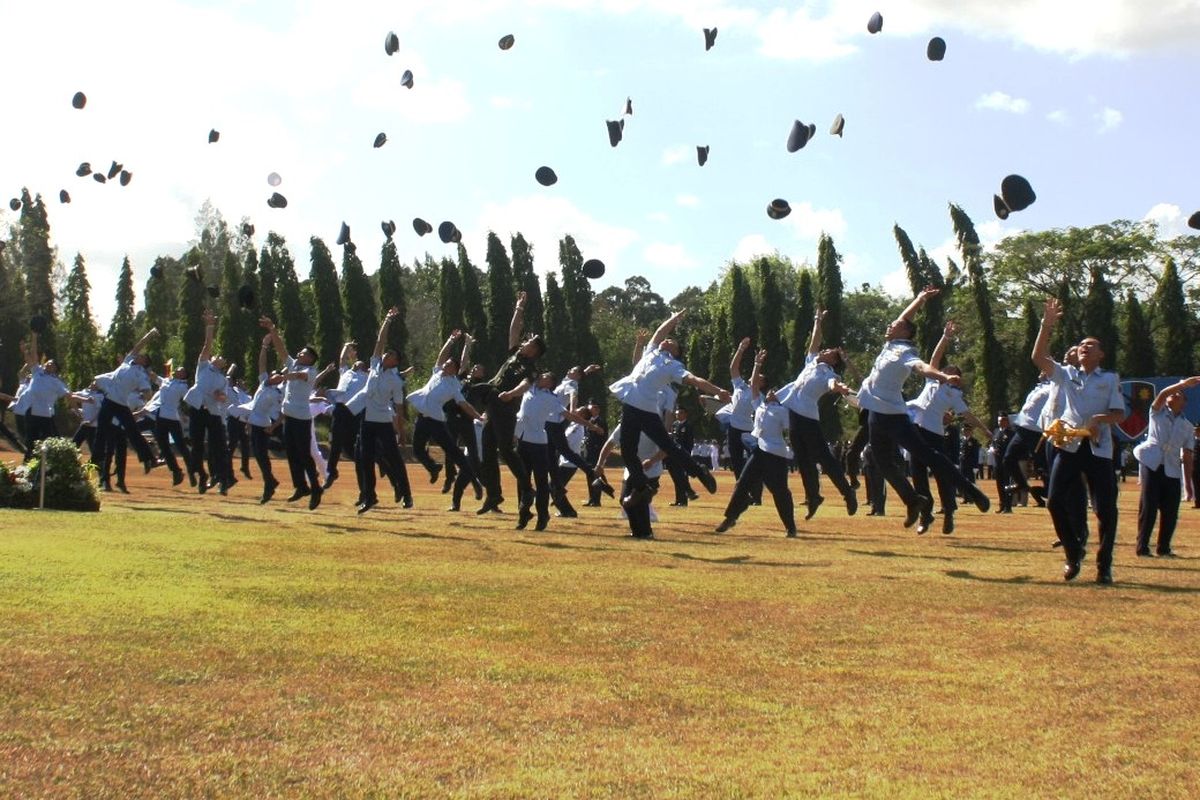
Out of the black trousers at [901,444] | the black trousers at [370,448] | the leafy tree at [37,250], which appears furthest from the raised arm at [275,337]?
the leafy tree at [37,250]

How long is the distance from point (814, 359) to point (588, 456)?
35964 mm

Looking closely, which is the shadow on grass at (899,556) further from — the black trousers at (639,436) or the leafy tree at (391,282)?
the leafy tree at (391,282)

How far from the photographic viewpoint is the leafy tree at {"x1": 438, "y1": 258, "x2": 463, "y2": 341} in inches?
3022

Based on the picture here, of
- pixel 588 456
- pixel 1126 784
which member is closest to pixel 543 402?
pixel 1126 784

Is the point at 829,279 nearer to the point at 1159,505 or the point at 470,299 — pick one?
the point at 470,299

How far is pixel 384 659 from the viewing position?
7344 mm

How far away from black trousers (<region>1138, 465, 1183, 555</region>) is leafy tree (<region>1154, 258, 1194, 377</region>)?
58.4 m

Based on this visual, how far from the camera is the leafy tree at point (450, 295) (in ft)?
252

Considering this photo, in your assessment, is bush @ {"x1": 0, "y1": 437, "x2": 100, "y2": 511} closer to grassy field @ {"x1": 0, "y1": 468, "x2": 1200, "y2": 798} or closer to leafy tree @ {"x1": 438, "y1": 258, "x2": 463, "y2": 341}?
grassy field @ {"x1": 0, "y1": 468, "x2": 1200, "y2": 798}

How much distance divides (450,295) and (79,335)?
22.8 meters

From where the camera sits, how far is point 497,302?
76312mm

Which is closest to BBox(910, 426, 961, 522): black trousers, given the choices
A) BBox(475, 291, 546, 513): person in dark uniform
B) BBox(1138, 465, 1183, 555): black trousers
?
BBox(1138, 465, 1183, 555): black trousers

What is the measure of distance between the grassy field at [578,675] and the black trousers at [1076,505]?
316 millimetres

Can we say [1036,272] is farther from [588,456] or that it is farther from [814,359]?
[814,359]
